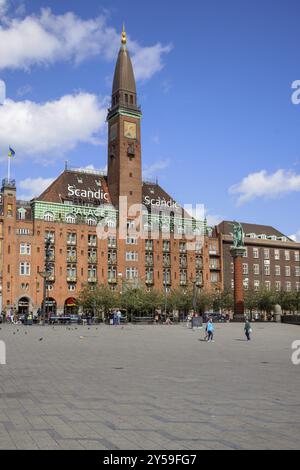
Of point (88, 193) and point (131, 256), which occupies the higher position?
point (88, 193)

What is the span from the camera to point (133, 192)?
102 metres

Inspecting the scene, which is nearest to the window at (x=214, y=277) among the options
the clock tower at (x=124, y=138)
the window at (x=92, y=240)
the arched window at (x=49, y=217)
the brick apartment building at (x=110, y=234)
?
the brick apartment building at (x=110, y=234)

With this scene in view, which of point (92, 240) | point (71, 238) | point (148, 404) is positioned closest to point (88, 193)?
point (92, 240)

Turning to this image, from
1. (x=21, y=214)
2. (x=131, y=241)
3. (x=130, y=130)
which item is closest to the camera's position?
(x=21, y=214)

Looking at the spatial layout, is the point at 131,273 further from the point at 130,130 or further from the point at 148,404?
the point at 148,404

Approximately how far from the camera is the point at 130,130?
342 ft

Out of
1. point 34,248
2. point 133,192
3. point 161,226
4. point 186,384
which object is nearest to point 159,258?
point 161,226

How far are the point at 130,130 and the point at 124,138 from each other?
7.72ft

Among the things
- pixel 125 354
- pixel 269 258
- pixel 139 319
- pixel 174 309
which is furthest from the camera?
pixel 269 258

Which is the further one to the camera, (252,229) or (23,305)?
(252,229)

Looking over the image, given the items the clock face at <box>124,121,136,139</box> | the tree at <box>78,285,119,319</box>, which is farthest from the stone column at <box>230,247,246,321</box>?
the clock face at <box>124,121,136,139</box>

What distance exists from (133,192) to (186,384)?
88.6m

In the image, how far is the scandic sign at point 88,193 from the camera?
100150 mm
